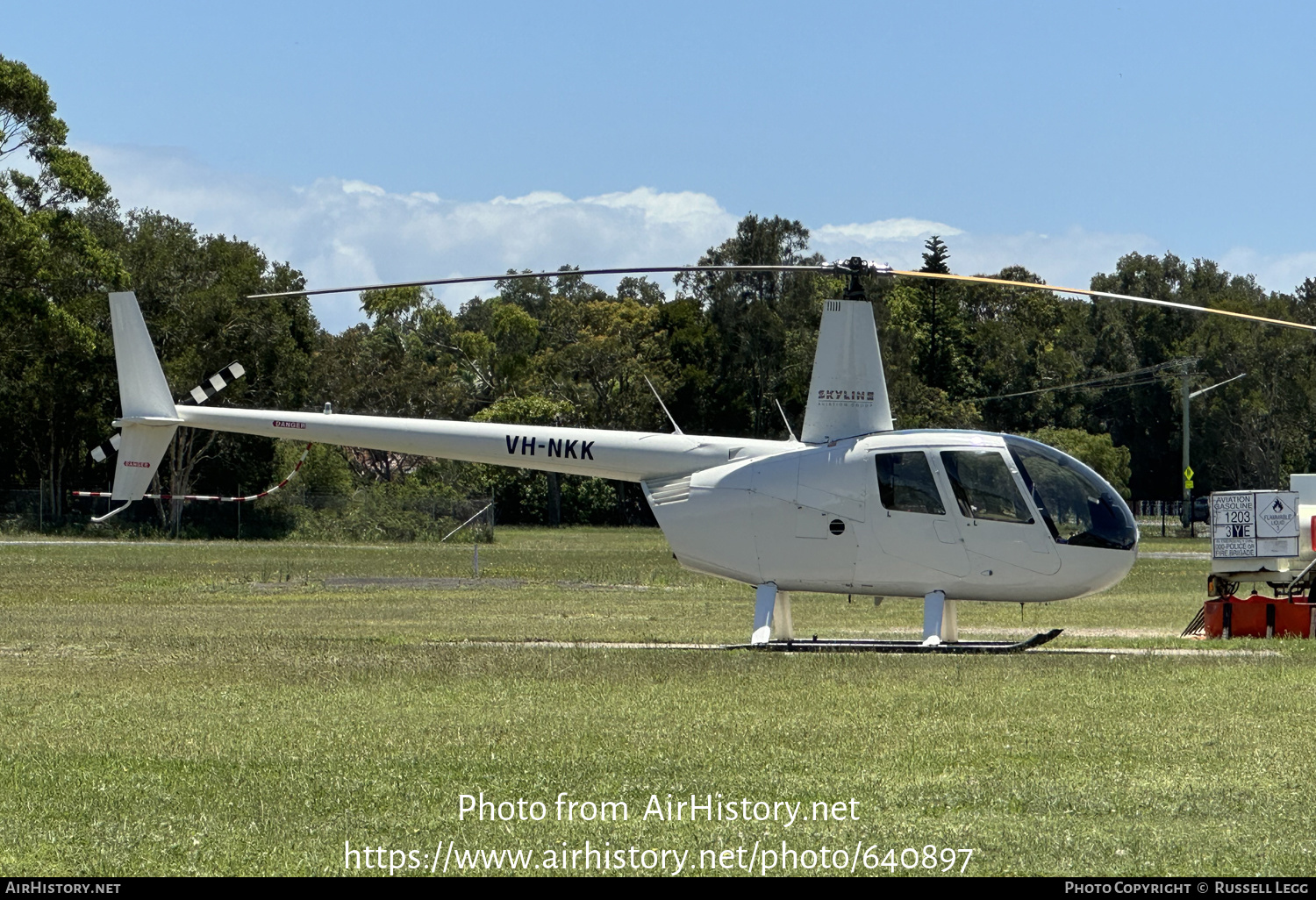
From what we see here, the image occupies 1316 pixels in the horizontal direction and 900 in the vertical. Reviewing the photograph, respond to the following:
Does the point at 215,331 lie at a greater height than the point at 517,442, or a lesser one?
greater

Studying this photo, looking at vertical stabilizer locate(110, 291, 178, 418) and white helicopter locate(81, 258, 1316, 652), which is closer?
white helicopter locate(81, 258, 1316, 652)

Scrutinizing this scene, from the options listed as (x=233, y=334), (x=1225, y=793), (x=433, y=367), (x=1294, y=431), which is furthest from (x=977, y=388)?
(x=1225, y=793)

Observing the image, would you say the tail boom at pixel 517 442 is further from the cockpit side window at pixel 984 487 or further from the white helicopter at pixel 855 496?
the cockpit side window at pixel 984 487

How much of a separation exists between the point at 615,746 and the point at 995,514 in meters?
7.63

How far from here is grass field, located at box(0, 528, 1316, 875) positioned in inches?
308

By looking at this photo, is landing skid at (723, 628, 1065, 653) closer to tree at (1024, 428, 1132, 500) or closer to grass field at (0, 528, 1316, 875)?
grass field at (0, 528, 1316, 875)

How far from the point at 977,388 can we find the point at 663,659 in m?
72.8

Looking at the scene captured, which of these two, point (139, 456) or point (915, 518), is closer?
point (915, 518)

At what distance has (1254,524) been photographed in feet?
65.8

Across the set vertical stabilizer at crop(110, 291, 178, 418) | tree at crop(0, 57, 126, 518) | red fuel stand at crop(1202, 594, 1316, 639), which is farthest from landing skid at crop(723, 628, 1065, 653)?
tree at crop(0, 57, 126, 518)

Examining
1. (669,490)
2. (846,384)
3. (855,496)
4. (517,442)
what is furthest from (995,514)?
(517,442)

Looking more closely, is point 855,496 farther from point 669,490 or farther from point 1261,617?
point 1261,617

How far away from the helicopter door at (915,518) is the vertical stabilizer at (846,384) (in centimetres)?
62

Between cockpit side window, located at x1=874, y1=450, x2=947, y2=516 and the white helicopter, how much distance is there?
0.01 meters
